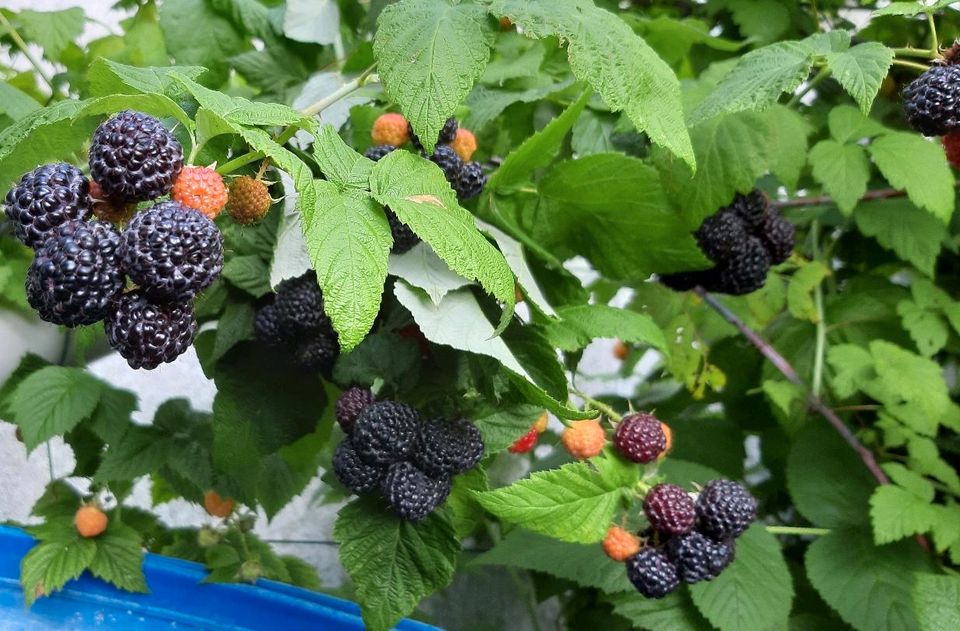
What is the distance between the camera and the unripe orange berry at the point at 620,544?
26.7 inches

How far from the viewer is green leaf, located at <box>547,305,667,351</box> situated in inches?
26.0

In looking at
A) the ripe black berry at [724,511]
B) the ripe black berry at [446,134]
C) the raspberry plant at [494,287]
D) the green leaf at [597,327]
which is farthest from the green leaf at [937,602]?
the ripe black berry at [446,134]

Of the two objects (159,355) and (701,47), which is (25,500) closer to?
(159,355)

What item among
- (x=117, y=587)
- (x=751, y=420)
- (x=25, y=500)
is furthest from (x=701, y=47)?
(x=25, y=500)

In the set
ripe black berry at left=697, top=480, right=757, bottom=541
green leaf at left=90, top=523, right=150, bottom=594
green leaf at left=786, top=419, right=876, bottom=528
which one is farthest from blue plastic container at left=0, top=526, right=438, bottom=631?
green leaf at left=786, top=419, right=876, bottom=528

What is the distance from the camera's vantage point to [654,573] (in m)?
0.65

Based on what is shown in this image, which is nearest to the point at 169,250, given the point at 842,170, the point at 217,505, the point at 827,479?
the point at 217,505

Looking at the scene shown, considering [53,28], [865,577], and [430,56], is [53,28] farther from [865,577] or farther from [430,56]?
[865,577]

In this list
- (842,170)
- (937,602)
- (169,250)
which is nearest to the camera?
(169,250)

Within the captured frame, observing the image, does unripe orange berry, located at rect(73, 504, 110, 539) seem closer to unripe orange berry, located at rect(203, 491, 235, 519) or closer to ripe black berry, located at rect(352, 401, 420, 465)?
unripe orange berry, located at rect(203, 491, 235, 519)

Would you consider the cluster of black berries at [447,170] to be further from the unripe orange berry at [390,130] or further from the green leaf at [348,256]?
the green leaf at [348,256]

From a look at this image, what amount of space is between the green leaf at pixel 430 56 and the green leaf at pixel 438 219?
2 cm

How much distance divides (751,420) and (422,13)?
0.75 meters

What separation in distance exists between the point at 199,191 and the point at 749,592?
1.93 feet
